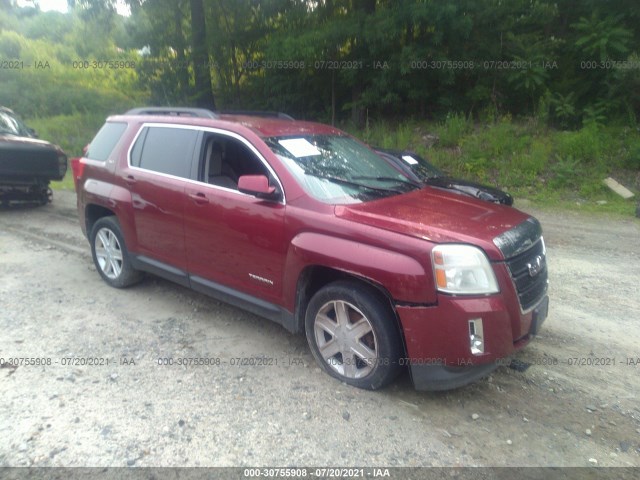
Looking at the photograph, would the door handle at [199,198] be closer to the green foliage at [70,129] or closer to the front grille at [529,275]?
the front grille at [529,275]

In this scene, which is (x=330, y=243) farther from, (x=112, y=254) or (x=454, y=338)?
(x=112, y=254)

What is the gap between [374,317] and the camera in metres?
3.60

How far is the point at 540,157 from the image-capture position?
38.6 feet

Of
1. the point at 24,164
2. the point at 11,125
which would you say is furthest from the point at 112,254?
the point at 11,125

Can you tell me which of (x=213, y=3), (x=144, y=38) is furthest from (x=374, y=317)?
(x=144, y=38)

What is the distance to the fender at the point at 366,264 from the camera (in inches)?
132

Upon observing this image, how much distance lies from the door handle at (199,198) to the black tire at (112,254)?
53.1 inches

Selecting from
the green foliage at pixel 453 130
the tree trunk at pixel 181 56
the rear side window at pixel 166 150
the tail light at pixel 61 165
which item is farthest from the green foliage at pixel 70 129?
the rear side window at pixel 166 150

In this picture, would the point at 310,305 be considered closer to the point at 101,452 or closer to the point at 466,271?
the point at 466,271

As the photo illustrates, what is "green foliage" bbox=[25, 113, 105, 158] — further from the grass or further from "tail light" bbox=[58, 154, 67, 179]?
the grass

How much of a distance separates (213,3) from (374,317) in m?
15.6

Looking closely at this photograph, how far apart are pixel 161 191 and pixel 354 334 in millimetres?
2388

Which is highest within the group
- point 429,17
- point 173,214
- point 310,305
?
point 429,17

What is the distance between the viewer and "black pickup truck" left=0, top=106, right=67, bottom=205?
361 inches
